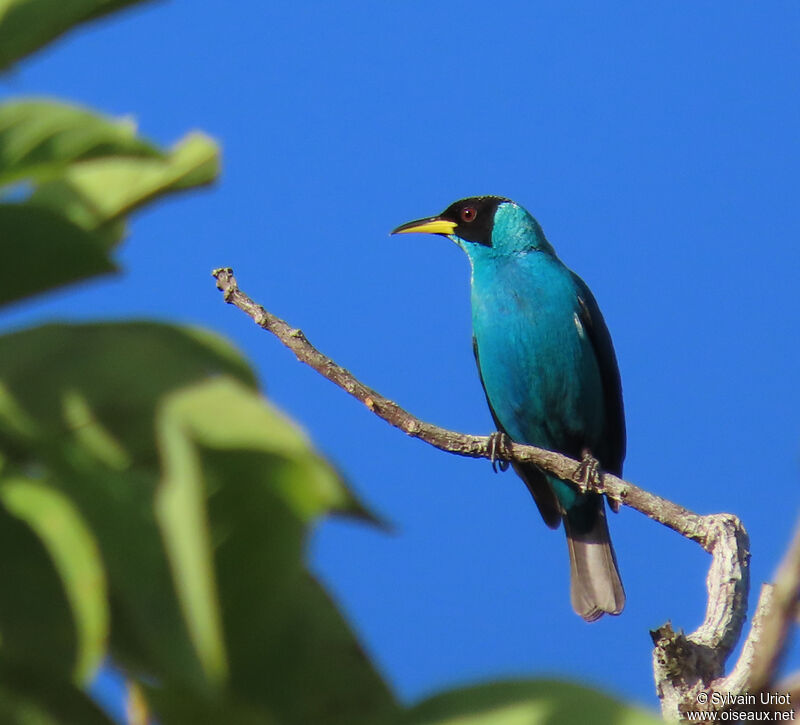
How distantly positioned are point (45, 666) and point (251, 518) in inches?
8.1

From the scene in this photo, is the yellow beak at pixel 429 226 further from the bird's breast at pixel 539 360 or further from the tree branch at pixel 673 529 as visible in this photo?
the tree branch at pixel 673 529

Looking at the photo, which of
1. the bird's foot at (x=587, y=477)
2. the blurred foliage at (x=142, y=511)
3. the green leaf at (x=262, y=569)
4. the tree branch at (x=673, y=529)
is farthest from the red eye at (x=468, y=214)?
the green leaf at (x=262, y=569)

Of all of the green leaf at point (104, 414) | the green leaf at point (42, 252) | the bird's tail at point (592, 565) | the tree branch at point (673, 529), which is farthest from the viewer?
the bird's tail at point (592, 565)

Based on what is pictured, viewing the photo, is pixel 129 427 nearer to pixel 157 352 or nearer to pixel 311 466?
pixel 157 352

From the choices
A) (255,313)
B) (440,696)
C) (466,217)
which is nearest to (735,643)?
(255,313)

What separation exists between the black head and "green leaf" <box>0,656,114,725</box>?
6.56m

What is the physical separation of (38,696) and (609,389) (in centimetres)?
611

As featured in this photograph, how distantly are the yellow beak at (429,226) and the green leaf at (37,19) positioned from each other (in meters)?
6.80

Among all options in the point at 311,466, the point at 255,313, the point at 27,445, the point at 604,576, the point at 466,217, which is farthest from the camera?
the point at 466,217

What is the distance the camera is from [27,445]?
695mm

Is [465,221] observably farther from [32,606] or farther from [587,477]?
[32,606]

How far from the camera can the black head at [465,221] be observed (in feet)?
24.0

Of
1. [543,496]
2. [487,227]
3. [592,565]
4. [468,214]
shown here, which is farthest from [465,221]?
[592,565]

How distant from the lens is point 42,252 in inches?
30.4
